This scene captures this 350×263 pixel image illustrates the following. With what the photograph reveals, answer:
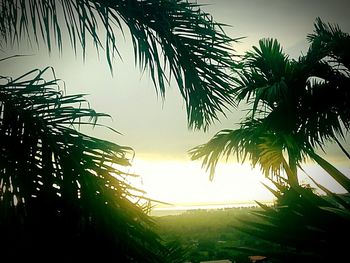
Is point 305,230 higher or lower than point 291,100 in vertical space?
lower

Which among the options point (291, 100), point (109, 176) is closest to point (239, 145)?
point (291, 100)

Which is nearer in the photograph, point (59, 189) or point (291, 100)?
point (59, 189)

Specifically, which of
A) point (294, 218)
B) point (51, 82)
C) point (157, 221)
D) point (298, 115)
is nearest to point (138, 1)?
point (51, 82)

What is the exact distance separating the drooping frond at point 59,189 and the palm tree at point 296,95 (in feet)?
11.5

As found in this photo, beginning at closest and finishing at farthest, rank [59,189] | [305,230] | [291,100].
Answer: [305,230] < [59,189] < [291,100]

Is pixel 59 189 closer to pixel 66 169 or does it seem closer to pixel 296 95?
pixel 66 169

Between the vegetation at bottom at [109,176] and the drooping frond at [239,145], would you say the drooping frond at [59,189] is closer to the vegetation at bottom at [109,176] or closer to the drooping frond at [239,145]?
the vegetation at bottom at [109,176]

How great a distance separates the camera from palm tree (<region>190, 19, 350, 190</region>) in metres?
4.95

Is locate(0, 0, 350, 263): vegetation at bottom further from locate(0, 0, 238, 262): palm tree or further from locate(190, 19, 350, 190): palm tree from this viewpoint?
locate(190, 19, 350, 190): palm tree

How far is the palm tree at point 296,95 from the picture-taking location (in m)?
4.95

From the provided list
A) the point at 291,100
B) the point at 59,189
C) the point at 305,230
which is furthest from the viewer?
the point at 291,100

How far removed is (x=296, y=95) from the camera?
5.28 metres

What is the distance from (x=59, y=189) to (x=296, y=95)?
4651 millimetres

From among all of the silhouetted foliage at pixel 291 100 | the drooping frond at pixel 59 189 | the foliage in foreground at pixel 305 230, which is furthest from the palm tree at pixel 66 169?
the silhouetted foliage at pixel 291 100
